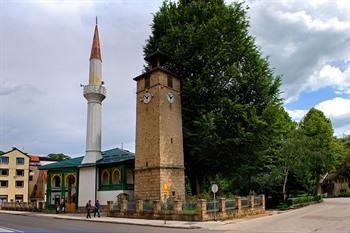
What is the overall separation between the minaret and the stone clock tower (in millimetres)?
7811

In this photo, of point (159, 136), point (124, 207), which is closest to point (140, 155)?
point (159, 136)

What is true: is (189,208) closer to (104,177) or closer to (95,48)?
(104,177)

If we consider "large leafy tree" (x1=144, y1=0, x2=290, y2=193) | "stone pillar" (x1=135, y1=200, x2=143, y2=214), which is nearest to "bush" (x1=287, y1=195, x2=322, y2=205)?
"large leafy tree" (x1=144, y1=0, x2=290, y2=193)

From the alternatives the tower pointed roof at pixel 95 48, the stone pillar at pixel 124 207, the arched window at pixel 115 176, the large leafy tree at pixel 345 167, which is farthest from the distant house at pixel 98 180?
the large leafy tree at pixel 345 167

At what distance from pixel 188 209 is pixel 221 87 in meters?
11.6

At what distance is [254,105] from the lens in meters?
31.5

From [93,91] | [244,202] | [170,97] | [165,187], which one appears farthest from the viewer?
[93,91]

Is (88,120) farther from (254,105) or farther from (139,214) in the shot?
(254,105)

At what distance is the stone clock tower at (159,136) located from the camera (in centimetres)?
2939

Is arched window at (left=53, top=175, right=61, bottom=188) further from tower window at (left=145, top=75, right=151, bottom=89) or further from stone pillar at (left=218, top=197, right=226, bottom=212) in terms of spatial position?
stone pillar at (left=218, top=197, right=226, bottom=212)

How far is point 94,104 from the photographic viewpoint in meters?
39.2

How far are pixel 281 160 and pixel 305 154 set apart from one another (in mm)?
3996

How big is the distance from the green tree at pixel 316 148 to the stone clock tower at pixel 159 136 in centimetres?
1835

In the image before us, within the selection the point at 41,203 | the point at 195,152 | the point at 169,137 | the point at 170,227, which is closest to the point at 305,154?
the point at 195,152
